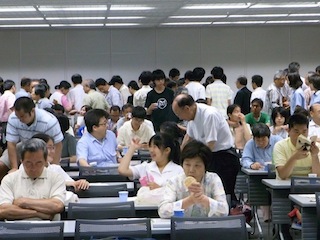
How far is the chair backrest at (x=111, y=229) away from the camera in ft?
12.6

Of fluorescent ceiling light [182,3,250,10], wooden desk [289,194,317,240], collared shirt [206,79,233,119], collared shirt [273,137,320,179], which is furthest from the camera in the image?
fluorescent ceiling light [182,3,250,10]

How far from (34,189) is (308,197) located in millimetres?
2257

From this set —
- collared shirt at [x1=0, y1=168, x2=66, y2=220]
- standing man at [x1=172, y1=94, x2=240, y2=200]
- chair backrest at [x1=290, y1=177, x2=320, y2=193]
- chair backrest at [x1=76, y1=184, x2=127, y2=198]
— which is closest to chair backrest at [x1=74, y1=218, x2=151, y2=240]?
collared shirt at [x1=0, y1=168, x2=66, y2=220]

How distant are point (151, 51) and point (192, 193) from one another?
12331 millimetres

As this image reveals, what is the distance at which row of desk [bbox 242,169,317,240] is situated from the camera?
5.03 metres

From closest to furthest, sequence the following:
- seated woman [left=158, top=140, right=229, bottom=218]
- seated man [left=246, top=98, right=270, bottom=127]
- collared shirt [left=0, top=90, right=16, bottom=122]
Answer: seated woman [left=158, top=140, right=229, bottom=218], seated man [left=246, top=98, right=270, bottom=127], collared shirt [left=0, top=90, right=16, bottom=122]

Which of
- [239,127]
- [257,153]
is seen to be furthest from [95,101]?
[257,153]

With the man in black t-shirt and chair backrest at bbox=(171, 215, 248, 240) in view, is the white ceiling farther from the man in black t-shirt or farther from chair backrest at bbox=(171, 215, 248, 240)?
chair backrest at bbox=(171, 215, 248, 240)

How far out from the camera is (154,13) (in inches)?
498

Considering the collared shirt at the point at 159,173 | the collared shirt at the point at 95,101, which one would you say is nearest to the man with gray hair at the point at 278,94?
the collared shirt at the point at 95,101

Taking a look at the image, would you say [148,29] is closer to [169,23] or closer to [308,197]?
[169,23]

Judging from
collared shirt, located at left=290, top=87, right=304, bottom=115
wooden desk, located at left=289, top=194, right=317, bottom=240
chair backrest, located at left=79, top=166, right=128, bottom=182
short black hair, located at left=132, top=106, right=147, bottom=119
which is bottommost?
wooden desk, located at left=289, top=194, right=317, bottom=240

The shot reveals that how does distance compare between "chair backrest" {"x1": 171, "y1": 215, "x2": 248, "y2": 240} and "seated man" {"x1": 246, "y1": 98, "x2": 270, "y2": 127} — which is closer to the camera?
"chair backrest" {"x1": 171, "y1": 215, "x2": 248, "y2": 240}

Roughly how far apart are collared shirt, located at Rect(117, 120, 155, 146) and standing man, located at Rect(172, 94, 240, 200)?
2.00 meters
